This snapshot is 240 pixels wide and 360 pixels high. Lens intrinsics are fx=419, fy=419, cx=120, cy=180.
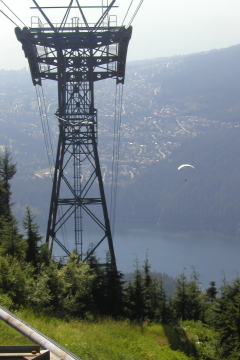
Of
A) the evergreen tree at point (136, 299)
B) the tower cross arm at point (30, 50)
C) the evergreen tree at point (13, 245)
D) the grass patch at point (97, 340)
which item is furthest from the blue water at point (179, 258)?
the grass patch at point (97, 340)

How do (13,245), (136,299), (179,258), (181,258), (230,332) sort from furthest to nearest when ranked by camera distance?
(179,258) < (181,258) < (136,299) < (13,245) < (230,332)

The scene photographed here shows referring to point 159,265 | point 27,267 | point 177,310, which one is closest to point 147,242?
point 159,265

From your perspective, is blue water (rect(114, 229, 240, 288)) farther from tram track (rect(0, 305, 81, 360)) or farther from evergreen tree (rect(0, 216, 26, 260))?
tram track (rect(0, 305, 81, 360))

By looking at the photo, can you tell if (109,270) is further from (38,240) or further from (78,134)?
(78,134)

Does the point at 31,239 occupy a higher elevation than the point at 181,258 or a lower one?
higher

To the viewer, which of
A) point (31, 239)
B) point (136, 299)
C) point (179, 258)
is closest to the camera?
point (31, 239)

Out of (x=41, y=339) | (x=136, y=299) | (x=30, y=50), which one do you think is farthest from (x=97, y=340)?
(x=136, y=299)

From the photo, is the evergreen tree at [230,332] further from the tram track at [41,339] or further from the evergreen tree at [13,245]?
the tram track at [41,339]

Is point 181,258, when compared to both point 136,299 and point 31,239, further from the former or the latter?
point 31,239
